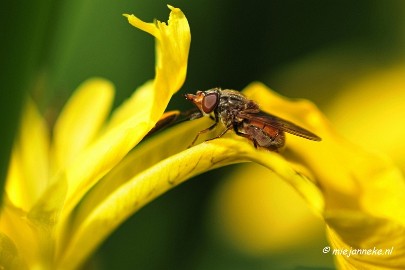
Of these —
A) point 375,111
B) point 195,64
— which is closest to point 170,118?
point 195,64

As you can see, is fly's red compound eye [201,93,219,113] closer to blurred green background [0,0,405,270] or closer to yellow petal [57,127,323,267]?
yellow petal [57,127,323,267]

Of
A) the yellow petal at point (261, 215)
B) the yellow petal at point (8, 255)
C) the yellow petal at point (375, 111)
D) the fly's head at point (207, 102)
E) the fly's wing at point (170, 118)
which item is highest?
the yellow petal at point (375, 111)

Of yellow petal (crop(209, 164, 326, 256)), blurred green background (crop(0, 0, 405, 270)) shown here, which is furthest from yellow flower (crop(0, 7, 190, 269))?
yellow petal (crop(209, 164, 326, 256))

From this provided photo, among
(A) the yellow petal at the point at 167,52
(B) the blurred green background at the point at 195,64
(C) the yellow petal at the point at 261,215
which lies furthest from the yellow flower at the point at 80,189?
(C) the yellow petal at the point at 261,215

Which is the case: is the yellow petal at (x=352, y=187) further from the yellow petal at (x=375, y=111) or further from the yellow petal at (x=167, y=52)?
the yellow petal at (x=375, y=111)

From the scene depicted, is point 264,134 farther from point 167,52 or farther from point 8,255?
point 8,255

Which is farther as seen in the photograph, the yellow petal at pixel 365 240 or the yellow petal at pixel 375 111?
the yellow petal at pixel 375 111

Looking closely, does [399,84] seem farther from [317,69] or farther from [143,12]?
[143,12]
